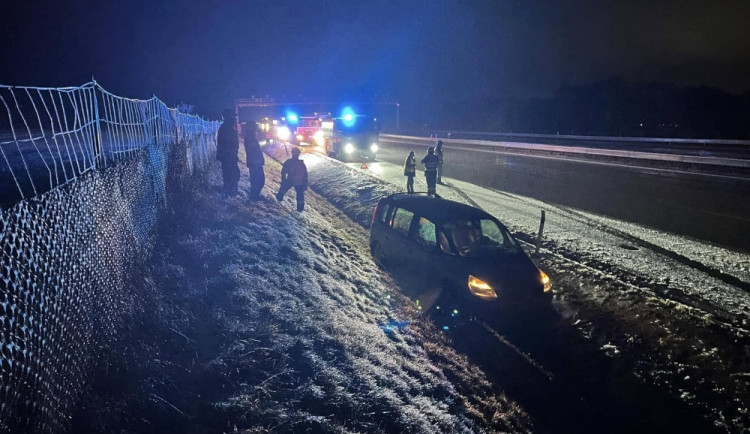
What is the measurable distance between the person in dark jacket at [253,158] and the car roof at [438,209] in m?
4.26

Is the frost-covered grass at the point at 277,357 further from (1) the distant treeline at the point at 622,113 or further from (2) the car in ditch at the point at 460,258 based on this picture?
(1) the distant treeline at the point at 622,113

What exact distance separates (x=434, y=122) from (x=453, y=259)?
281 ft

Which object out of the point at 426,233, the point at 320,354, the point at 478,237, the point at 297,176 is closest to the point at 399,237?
the point at 426,233

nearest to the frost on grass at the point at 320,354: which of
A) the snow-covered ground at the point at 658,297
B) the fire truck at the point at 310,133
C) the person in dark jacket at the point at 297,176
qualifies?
the snow-covered ground at the point at 658,297

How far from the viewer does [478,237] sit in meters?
6.97

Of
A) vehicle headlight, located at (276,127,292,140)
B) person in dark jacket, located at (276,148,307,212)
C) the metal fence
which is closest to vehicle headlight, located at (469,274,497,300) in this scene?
the metal fence

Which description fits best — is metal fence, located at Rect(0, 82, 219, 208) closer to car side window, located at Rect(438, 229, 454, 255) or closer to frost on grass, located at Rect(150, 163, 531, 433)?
frost on grass, located at Rect(150, 163, 531, 433)

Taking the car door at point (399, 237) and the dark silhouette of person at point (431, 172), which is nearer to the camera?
the car door at point (399, 237)

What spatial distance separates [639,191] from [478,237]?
13453mm

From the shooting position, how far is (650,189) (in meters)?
17.2

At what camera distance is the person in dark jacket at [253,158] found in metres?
10.3

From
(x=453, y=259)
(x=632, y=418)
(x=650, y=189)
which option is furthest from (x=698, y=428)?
(x=650, y=189)

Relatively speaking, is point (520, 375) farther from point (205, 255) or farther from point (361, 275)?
point (205, 255)

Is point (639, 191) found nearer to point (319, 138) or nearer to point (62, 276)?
point (62, 276)
